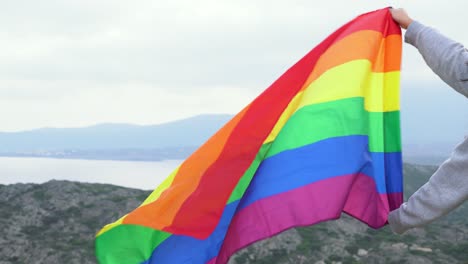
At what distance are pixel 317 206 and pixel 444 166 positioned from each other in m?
1.72

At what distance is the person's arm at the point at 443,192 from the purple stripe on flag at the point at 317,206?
38.4 inches

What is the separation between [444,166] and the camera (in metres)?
4.65

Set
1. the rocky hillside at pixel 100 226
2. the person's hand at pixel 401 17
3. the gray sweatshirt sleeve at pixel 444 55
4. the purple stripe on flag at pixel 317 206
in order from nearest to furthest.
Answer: the gray sweatshirt sleeve at pixel 444 55, the person's hand at pixel 401 17, the purple stripe on flag at pixel 317 206, the rocky hillside at pixel 100 226

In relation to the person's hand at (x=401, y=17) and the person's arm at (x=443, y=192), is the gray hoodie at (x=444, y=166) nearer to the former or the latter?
the person's arm at (x=443, y=192)

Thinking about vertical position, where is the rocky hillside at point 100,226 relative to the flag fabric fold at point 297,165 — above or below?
below

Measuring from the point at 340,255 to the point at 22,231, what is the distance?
26.7 meters

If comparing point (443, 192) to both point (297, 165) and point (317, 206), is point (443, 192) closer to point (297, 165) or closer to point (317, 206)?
point (317, 206)

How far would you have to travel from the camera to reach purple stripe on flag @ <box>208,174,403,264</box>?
599 cm

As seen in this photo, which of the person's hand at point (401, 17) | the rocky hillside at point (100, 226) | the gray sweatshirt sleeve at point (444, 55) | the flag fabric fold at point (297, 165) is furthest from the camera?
the rocky hillside at point (100, 226)

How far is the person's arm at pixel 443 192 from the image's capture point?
4555 millimetres

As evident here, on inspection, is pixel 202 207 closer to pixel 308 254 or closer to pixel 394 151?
pixel 394 151

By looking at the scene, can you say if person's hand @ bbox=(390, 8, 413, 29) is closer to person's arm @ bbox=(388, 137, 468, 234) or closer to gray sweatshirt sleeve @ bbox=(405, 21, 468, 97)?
gray sweatshirt sleeve @ bbox=(405, 21, 468, 97)

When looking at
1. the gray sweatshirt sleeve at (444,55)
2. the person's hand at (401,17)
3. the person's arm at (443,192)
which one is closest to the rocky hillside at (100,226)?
the person's hand at (401,17)

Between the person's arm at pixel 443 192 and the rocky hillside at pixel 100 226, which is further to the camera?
the rocky hillside at pixel 100 226
